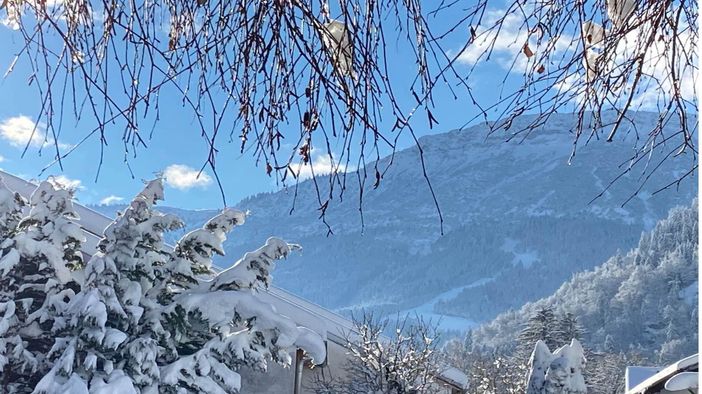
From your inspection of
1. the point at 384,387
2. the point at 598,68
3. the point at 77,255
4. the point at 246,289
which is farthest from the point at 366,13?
the point at 384,387

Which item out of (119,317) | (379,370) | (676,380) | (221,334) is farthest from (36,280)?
(676,380)

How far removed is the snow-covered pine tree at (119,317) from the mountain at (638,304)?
66563 millimetres

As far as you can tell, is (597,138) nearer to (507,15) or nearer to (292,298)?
(507,15)

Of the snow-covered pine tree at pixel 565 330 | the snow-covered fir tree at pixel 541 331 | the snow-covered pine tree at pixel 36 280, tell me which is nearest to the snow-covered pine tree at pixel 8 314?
the snow-covered pine tree at pixel 36 280

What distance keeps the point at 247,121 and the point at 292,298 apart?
607 inches

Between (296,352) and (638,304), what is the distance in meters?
91.4

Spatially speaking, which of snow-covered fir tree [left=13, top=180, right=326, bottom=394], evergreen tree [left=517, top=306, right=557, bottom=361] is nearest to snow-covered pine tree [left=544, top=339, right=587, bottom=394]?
snow-covered fir tree [left=13, top=180, right=326, bottom=394]

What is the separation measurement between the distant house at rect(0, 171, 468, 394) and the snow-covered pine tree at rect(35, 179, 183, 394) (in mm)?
1738

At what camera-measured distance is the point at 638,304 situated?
97500mm

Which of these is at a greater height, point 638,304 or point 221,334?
point 221,334

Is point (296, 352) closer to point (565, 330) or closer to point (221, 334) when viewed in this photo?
point (221, 334)

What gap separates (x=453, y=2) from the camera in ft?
6.69

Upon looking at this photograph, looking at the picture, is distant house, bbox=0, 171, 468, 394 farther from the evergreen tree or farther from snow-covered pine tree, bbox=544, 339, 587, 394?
the evergreen tree

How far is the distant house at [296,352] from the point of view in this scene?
12.1 meters
